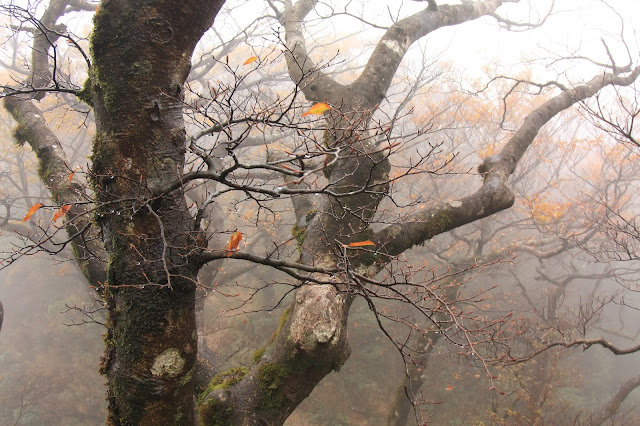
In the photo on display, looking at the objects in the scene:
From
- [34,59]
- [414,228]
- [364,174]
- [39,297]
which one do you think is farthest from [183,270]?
[39,297]

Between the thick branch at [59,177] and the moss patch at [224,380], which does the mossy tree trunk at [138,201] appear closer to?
the moss patch at [224,380]

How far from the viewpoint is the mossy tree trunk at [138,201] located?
1969 millimetres

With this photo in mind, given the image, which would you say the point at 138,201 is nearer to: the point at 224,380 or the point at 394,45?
the point at 224,380

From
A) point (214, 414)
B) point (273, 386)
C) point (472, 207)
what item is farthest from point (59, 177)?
point (472, 207)

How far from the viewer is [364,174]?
3510 mm

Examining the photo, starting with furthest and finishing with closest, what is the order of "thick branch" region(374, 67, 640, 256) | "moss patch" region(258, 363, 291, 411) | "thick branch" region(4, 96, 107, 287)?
"thick branch" region(374, 67, 640, 256)
"thick branch" region(4, 96, 107, 287)
"moss patch" region(258, 363, 291, 411)

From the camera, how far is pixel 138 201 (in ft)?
6.23

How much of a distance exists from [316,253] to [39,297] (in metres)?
18.7

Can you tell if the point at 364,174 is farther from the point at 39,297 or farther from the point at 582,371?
the point at 39,297

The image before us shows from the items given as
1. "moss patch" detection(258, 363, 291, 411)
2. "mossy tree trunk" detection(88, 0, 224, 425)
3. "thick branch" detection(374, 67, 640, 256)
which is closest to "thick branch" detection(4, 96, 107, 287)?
"mossy tree trunk" detection(88, 0, 224, 425)

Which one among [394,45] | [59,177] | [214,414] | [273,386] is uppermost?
[394,45]

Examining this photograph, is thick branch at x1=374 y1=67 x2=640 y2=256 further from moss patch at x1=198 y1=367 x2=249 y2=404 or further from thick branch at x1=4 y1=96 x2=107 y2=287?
thick branch at x1=4 y1=96 x2=107 y2=287

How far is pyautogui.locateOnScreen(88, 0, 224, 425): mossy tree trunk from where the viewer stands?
1.97 meters

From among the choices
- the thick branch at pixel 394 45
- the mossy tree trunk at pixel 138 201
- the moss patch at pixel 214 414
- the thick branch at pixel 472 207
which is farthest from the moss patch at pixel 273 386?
the thick branch at pixel 394 45
